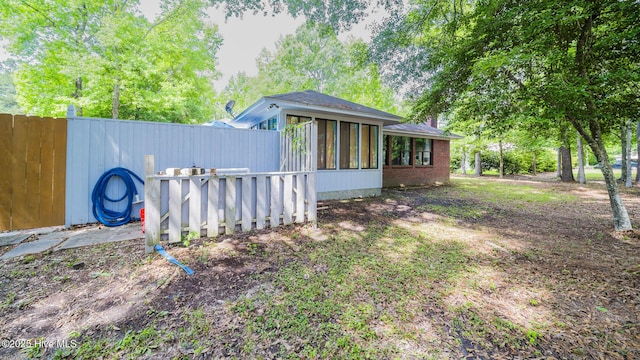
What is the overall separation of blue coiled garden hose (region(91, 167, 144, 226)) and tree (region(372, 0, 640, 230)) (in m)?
6.91

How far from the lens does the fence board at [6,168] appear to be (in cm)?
396

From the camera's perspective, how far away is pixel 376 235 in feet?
14.9

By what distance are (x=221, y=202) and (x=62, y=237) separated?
2.63 metres

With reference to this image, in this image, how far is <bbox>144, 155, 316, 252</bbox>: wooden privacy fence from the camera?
3.31 meters

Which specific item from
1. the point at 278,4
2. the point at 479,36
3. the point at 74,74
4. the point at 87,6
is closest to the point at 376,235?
the point at 479,36

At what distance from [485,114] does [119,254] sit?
7.17 m

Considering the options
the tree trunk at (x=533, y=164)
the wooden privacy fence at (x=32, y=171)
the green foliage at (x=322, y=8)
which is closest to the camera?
the wooden privacy fence at (x=32, y=171)

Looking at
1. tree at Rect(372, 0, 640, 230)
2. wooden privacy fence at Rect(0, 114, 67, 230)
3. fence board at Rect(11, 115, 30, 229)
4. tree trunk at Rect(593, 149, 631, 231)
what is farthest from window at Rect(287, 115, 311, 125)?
tree trunk at Rect(593, 149, 631, 231)

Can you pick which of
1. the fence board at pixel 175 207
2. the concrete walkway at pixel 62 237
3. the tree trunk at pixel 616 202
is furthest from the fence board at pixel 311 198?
the tree trunk at pixel 616 202

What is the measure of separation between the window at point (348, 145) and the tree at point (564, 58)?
11.8 ft

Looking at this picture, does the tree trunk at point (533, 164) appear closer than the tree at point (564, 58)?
No

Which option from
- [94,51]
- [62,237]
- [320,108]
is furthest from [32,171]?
[94,51]

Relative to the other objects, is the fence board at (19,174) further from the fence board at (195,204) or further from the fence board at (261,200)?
the fence board at (261,200)

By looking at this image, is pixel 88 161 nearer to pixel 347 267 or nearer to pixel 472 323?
pixel 347 267
